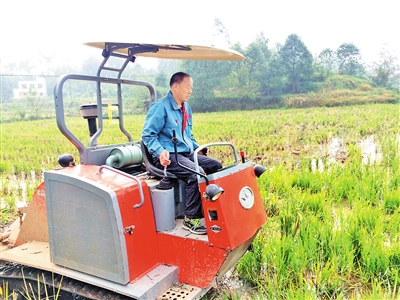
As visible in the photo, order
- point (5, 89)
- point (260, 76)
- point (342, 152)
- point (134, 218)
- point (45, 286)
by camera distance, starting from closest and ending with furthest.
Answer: point (134, 218) → point (45, 286) → point (342, 152) → point (260, 76) → point (5, 89)

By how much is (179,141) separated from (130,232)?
83 cm

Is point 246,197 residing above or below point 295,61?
below

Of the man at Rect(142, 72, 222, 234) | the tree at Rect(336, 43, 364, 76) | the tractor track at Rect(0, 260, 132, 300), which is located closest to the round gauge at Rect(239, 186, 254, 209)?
the man at Rect(142, 72, 222, 234)

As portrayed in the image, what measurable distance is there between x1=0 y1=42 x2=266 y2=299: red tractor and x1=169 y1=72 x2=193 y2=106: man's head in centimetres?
22

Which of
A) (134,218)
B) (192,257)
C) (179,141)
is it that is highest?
(179,141)

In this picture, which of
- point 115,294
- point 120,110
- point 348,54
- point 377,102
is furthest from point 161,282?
point 348,54

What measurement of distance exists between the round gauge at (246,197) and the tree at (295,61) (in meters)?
32.2

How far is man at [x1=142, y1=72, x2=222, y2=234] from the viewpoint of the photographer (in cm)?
263

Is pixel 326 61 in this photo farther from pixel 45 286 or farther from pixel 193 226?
pixel 45 286

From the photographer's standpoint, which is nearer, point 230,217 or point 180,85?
point 230,217

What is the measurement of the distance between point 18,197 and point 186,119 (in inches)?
165

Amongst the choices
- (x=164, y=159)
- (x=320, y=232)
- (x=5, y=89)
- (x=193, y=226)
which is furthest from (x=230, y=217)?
(x=5, y=89)

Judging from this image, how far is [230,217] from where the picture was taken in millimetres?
2324

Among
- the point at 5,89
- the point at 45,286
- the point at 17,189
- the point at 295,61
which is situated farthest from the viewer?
the point at 5,89
